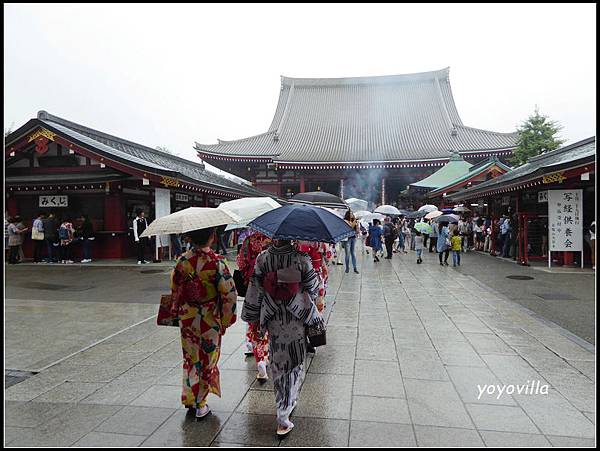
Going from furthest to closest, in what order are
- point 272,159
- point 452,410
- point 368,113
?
point 368,113 → point 272,159 → point 452,410

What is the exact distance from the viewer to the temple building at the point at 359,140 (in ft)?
79.5

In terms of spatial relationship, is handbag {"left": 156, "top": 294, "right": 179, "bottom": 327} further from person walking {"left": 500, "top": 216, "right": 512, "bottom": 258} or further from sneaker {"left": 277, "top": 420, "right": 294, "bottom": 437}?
person walking {"left": 500, "top": 216, "right": 512, "bottom": 258}

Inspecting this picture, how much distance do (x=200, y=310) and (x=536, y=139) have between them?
3480 centimetres

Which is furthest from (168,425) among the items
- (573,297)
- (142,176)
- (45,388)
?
(142,176)

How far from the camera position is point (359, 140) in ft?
91.4

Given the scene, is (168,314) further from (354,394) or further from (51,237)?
(51,237)

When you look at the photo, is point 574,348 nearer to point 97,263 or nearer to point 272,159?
point 97,263

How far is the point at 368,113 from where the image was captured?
3116 cm

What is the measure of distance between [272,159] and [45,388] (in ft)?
69.1

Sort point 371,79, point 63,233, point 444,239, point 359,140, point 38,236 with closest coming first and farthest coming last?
point 444,239 < point 63,233 < point 38,236 < point 359,140 < point 371,79

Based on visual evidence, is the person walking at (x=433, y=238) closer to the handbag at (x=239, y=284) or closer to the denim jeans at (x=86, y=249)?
the denim jeans at (x=86, y=249)

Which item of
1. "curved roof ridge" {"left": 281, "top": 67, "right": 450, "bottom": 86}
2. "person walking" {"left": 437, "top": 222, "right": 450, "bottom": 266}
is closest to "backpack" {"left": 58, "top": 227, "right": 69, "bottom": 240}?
"person walking" {"left": 437, "top": 222, "right": 450, "bottom": 266}

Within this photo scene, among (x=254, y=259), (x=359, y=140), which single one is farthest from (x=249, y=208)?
(x=359, y=140)

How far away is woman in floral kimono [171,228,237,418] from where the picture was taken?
318 centimetres
